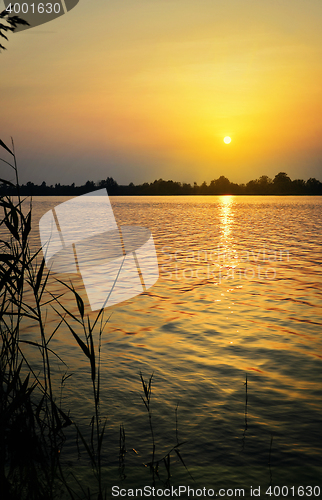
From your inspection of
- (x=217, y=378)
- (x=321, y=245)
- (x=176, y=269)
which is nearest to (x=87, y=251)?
(x=176, y=269)

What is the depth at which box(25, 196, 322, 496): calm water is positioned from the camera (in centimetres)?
458

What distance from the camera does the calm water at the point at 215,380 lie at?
15.0ft

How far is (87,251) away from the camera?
67.5 ft

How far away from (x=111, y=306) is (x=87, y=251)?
9.94 metres

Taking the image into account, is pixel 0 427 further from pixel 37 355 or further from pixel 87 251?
pixel 87 251
